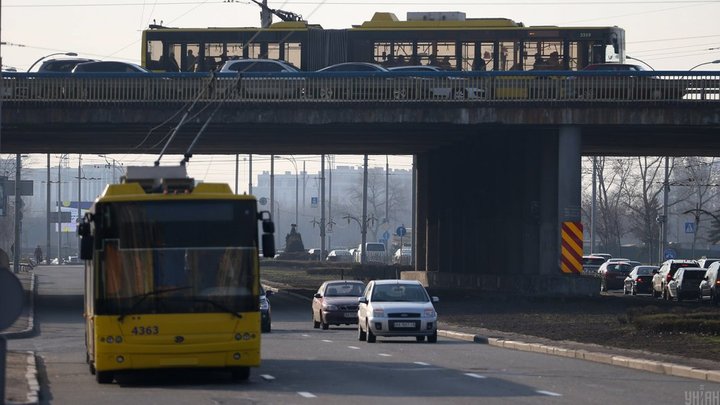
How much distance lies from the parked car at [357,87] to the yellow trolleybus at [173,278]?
2502 centimetres

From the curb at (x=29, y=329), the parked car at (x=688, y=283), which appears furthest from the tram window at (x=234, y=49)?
the parked car at (x=688, y=283)

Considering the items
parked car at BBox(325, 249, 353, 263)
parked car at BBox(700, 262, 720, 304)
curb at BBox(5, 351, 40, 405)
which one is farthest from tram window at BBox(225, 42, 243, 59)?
parked car at BBox(325, 249, 353, 263)

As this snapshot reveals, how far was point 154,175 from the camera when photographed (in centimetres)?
2034

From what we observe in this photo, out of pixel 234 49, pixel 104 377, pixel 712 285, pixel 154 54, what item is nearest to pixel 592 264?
pixel 712 285

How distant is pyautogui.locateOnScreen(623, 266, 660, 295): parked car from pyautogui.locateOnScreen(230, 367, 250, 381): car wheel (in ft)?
135

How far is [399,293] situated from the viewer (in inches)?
1219

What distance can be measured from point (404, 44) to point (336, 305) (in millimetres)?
13972

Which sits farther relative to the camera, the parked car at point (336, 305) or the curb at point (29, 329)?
the parked car at point (336, 305)

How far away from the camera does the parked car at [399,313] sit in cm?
3020

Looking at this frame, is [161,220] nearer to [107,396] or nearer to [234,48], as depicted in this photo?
[107,396]

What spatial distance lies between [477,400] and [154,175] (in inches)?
254

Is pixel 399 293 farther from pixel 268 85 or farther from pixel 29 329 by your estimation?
pixel 268 85

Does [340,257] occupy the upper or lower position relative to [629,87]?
lower

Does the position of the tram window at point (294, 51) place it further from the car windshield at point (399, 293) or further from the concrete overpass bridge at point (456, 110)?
the car windshield at point (399, 293)
